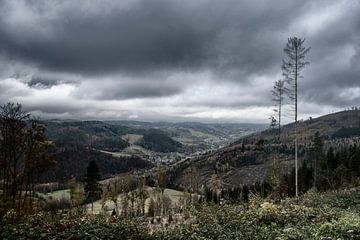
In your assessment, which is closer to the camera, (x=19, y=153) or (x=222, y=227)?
(x=222, y=227)

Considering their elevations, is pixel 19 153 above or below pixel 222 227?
above

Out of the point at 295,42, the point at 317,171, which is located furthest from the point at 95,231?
the point at 317,171

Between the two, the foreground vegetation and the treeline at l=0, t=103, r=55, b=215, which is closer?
the foreground vegetation

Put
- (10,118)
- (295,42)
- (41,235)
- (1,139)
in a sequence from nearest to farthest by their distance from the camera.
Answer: (41,235) → (10,118) → (1,139) → (295,42)

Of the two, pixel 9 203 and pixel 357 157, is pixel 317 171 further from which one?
pixel 9 203

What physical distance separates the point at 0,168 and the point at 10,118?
4360mm

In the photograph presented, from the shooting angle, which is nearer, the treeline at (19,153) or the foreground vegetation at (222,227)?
the foreground vegetation at (222,227)

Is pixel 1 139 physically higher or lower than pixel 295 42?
lower

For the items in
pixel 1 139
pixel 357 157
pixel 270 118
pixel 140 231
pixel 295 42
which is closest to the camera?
pixel 140 231

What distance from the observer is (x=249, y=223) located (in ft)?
63.0

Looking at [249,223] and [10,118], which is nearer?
[249,223]

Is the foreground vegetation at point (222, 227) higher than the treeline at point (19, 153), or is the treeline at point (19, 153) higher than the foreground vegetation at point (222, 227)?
the treeline at point (19, 153)

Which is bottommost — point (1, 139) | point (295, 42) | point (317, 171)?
point (317, 171)

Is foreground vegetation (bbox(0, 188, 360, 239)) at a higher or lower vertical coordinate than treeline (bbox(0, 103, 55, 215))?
lower
